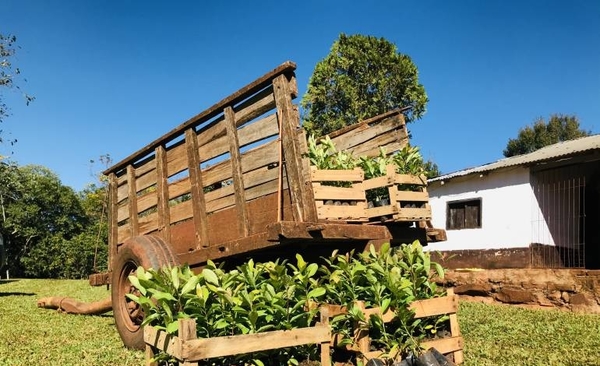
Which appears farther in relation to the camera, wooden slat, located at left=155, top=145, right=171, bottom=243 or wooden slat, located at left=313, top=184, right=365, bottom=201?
wooden slat, located at left=155, top=145, right=171, bottom=243

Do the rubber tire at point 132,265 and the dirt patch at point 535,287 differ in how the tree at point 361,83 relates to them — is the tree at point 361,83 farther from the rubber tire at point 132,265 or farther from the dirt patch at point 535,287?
the rubber tire at point 132,265

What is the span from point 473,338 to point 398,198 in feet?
7.95

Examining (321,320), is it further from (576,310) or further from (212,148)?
(576,310)

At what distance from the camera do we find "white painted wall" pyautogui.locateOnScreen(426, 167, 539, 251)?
41.2ft

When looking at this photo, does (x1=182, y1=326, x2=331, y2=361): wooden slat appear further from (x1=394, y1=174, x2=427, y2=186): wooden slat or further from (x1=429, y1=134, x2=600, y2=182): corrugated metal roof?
(x1=429, y1=134, x2=600, y2=182): corrugated metal roof

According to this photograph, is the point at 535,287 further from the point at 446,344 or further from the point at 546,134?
the point at 546,134

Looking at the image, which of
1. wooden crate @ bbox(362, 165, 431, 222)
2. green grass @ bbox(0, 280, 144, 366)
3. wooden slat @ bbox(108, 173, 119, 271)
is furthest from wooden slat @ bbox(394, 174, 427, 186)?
wooden slat @ bbox(108, 173, 119, 271)

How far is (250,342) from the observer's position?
3.42 m

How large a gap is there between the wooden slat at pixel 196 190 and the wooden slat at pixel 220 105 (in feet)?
0.47

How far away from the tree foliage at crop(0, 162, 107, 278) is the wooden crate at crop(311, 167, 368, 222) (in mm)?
19963

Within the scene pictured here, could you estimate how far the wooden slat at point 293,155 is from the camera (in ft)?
13.2

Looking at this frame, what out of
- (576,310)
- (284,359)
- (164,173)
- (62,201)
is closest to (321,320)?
(284,359)

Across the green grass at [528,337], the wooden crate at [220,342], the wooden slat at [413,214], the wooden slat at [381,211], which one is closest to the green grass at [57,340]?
the wooden crate at [220,342]

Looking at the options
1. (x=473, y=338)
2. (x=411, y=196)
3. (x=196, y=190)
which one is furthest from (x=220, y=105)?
(x=473, y=338)
